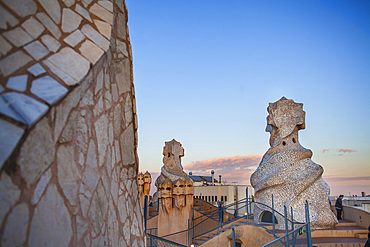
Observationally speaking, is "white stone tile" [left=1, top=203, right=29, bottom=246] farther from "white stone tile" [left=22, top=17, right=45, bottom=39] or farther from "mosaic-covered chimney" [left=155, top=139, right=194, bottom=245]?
"mosaic-covered chimney" [left=155, top=139, right=194, bottom=245]

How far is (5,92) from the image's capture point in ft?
4.99

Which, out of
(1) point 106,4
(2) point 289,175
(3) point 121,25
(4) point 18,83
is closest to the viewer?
(4) point 18,83

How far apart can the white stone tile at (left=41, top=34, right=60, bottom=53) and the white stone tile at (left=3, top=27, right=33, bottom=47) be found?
10 centimetres

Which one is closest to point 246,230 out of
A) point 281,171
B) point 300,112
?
point 281,171

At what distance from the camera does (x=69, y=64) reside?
6.44ft

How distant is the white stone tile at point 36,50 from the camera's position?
179cm

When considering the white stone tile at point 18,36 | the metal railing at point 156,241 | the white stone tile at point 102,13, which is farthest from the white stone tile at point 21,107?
the metal railing at point 156,241

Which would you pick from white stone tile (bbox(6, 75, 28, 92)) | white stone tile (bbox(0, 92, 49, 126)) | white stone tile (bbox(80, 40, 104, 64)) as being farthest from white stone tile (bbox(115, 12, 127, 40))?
white stone tile (bbox(0, 92, 49, 126))

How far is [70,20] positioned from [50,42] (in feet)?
1.16

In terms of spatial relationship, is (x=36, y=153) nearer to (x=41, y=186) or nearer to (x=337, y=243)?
(x=41, y=186)

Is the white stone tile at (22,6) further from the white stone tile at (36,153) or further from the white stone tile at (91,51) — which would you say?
the white stone tile at (36,153)

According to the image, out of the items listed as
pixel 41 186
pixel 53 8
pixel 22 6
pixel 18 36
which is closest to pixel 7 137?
pixel 41 186

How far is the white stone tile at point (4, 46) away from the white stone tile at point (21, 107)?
11.1 inches

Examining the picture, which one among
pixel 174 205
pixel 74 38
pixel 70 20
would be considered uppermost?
pixel 70 20
